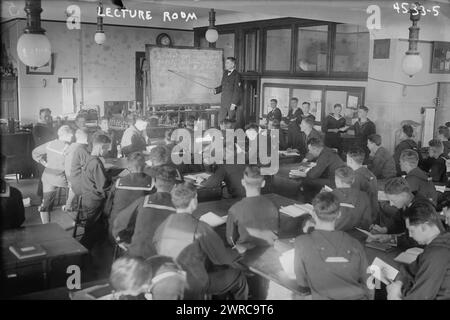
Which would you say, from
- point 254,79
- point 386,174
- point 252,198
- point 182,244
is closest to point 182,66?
point 254,79

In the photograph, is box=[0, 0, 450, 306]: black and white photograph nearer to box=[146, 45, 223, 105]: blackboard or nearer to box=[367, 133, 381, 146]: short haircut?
box=[146, 45, 223, 105]: blackboard

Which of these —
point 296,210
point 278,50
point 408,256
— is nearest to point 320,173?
point 296,210

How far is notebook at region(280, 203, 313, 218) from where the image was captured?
4.91 m

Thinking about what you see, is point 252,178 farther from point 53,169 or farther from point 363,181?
point 53,169

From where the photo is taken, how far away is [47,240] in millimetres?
3947

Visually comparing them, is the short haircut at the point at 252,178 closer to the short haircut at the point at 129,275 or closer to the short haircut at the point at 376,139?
the short haircut at the point at 129,275

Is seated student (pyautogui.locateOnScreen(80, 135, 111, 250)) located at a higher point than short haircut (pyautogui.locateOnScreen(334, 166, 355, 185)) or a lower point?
lower

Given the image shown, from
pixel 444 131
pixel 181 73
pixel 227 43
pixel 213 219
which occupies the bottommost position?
pixel 213 219

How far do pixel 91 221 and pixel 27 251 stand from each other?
86.0 inches

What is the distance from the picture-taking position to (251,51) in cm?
1301

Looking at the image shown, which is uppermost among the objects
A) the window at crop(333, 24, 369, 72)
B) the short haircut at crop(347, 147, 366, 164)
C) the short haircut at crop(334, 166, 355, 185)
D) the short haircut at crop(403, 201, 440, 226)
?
the window at crop(333, 24, 369, 72)

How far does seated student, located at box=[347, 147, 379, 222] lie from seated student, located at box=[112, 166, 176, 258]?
6.78ft

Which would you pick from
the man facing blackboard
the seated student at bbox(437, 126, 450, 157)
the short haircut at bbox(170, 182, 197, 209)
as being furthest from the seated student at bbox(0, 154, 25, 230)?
the seated student at bbox(437, 126, 450, 157)
